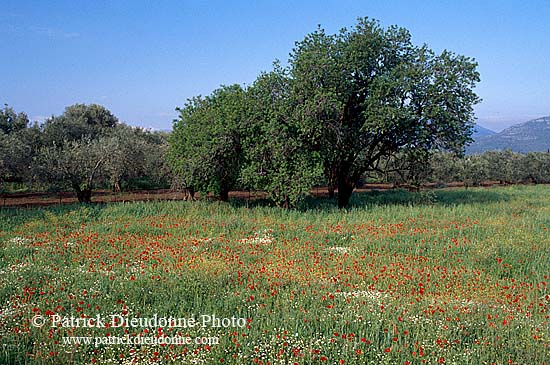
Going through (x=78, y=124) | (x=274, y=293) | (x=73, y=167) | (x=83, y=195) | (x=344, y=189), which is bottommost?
(x=274, y=293)

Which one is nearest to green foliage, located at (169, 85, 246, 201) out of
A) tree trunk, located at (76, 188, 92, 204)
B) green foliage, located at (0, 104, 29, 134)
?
tree trunk, located at (76, 188, 92, 204)

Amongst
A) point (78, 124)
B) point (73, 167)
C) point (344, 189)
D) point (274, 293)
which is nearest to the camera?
point (274, 293)

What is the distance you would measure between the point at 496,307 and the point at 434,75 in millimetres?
16429

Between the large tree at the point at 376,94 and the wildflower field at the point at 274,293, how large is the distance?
6.45 meters

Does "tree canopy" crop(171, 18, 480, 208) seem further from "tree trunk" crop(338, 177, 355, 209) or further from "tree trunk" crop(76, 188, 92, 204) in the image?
"tree trunk" crop(76, 188, 92, 204)

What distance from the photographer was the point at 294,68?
72.8 feet

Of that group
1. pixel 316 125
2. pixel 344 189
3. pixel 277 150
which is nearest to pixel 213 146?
pixel 277 150

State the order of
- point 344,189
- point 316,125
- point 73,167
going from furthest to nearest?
point 73,167 → point 344,189 → point 316,125

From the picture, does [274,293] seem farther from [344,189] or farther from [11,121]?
[11,121]

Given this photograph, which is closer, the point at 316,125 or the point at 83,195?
the point at 316,125

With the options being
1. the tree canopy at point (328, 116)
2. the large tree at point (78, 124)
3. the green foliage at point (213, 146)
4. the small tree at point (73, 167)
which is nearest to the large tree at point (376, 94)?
the tree canopy at point (328, 116)

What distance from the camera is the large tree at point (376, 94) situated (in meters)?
20.7

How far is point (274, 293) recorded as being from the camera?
830 centimetres

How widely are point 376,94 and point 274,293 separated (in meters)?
15.0
